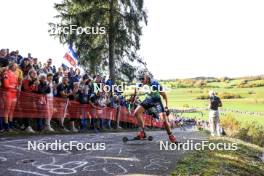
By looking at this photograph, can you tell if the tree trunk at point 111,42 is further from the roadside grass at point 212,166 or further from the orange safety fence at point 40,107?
the roadside grass at point 212,166

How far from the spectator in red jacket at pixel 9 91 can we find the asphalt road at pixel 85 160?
1189 mm

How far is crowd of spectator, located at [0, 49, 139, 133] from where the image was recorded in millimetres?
17047

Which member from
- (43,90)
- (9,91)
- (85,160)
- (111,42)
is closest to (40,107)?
(43,90)

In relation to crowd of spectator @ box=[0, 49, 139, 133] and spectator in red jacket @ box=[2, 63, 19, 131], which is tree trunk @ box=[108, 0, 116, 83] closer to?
crowd of spectator @ box=[0, 49, 139, 133]

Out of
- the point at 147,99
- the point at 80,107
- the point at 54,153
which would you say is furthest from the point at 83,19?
the point at 54,153

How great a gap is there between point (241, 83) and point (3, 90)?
332 feet

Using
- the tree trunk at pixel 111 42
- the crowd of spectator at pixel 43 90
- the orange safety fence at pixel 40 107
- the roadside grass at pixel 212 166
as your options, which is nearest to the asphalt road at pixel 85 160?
the roadside grass at pixel 212 166

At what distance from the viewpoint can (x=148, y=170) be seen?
39.0 feet

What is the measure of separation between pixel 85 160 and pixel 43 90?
6726 mm

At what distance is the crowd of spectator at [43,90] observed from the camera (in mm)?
17047

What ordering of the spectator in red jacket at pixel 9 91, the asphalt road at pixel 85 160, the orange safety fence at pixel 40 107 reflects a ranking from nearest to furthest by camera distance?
1. the asphalt road at pixel 85 160
2. the spectator in red jacket at pixel 9 91
3. the orange safety fence at pixel 40 107

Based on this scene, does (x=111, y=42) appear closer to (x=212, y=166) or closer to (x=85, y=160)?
(x=212, y=166)

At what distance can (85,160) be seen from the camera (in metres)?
12.8

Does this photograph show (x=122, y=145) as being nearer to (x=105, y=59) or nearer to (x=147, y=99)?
(x=147, y=99)
